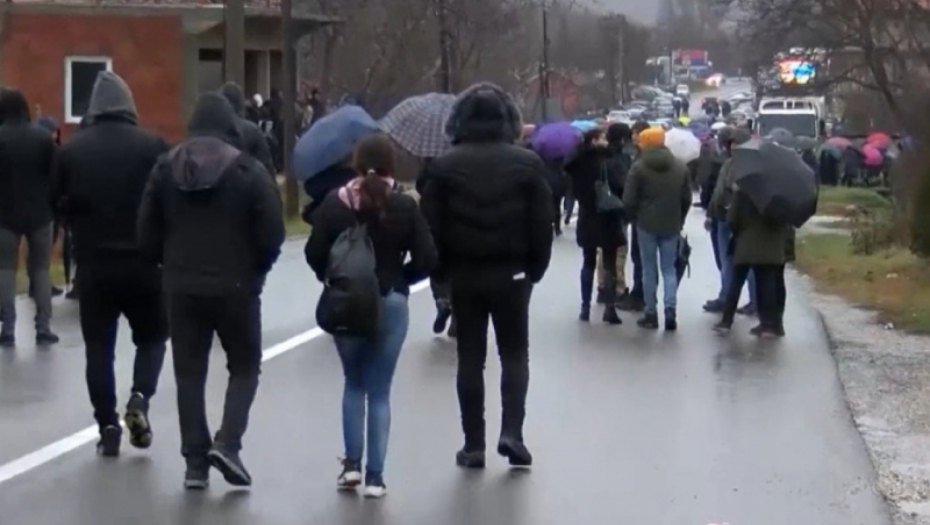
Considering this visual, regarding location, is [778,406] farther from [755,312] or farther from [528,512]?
[755,312]

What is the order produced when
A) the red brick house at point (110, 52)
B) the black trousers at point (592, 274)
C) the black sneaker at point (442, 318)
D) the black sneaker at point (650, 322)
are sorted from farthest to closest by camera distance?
the red brick house at point (110, 52) → the black trousers at point (592, 274) → the black sneaker at point (650, 322) → the black sneaker at point (442, 318)

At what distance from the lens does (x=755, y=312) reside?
17.6m

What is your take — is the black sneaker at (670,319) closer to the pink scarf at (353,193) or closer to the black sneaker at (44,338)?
the black sneaker at (44,338)

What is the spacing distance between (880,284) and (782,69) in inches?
1339

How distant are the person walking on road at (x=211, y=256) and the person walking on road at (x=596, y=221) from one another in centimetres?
761

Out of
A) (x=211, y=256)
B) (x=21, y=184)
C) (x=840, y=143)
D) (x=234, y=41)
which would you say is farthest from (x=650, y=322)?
(x=840, y=143)

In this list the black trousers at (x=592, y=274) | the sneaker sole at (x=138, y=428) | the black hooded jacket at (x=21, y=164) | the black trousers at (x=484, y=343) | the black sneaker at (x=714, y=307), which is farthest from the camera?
the black sneaker at (x=714, y=307)

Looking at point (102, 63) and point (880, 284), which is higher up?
point (102, 63)

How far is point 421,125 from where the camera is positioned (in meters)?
14.5

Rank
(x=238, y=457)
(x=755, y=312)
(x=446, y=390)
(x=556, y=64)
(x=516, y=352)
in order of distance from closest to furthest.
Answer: (x=238, y=457), (x=516, y=352), (x=446, y=390), (x=755, y=312), (x=556, y=64)

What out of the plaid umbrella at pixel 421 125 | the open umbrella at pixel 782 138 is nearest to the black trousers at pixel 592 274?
the open umbrella at pixel 782 138

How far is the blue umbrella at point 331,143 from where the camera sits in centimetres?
966

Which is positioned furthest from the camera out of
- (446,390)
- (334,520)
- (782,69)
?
(782,69)

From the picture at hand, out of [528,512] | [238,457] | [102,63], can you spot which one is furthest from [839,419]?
[102,63]
